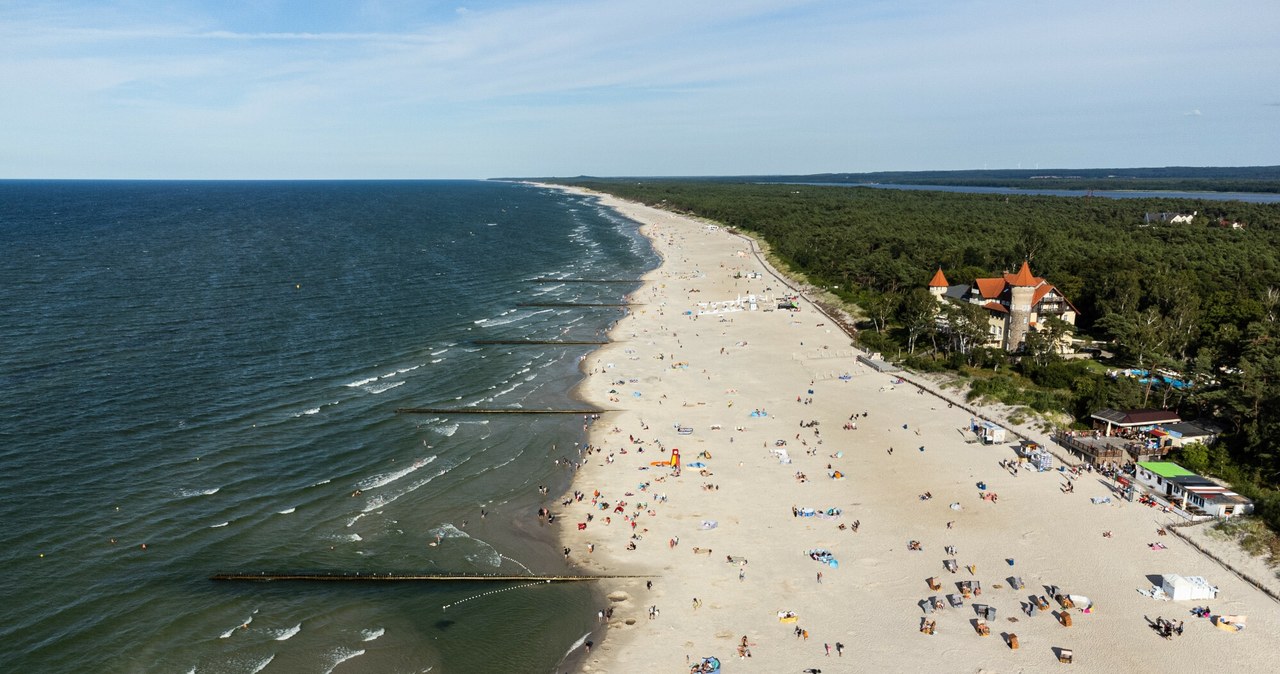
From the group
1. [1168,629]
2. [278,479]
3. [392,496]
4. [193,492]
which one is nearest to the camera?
[1168,629]

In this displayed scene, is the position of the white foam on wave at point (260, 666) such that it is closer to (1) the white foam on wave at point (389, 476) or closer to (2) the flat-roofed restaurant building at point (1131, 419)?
(1) the white foam on wave at point (389, 476)

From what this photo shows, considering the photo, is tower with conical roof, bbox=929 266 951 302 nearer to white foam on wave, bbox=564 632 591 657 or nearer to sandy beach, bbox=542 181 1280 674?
sandy beach, bbox=542 181 1280 674

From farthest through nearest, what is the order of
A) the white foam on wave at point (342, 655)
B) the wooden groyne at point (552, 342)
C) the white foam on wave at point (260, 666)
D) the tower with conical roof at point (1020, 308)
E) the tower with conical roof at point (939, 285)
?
1. the tower with conical roof at point (939, 285)
2. the wooden groyne at point (552, 342)
3. the tower with conical roof at point (1020, 308)
4. the white foam on wave at point (342, 655)
5. the white foam on wave at point (260, 666)

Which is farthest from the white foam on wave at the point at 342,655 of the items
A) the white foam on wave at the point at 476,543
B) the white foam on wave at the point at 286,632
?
the white foam on wave at the point at 476,543

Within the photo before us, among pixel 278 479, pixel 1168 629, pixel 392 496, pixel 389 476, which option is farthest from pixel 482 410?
pixel 1168 629

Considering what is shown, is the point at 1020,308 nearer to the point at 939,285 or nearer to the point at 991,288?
the point at 991,288
